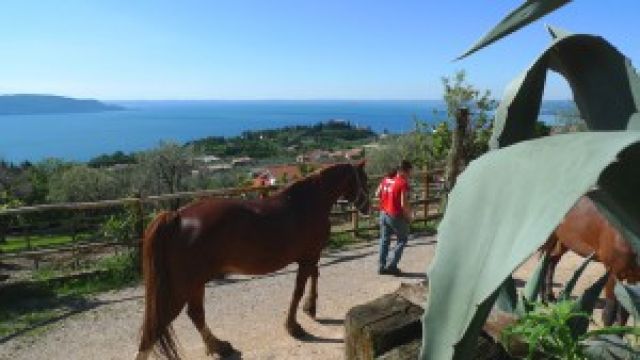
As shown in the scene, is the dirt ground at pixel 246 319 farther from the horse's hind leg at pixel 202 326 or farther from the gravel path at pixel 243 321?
the horse's hind leg at pixel 202 326

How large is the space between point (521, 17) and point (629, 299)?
101cm

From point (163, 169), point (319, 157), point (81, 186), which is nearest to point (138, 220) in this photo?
point (81, 186)

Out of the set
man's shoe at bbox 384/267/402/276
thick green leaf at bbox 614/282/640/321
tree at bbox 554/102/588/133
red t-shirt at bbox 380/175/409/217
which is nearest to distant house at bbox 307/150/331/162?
tree at bbox 554/102/588/133

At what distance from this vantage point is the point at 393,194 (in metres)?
8.70

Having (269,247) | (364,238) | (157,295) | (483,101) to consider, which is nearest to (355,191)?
(269,247)

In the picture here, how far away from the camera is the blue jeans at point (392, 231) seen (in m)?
8.84

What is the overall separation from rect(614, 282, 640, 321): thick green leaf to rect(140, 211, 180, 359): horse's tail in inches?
175

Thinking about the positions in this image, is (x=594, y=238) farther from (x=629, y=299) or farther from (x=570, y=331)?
(x=570, y=331)

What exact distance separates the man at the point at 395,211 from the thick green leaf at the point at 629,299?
6.86 meters

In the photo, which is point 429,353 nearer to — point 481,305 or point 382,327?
point 481,305

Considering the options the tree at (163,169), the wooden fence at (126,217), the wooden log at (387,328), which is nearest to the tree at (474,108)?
the wooden fence at (126,217)

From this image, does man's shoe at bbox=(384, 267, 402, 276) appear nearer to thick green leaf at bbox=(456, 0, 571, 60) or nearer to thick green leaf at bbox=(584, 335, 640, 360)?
thick green leaf at bbox=(584, 335, 640, 360)

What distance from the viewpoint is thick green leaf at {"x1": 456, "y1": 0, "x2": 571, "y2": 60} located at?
79 cm

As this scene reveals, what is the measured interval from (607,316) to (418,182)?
1028cm
